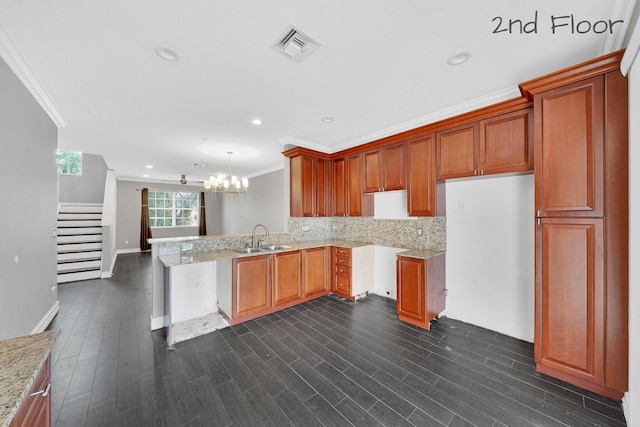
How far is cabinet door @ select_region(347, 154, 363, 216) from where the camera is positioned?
159 inches

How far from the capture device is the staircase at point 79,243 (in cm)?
496

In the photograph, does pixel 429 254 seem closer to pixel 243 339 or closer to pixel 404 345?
pixel 404 345

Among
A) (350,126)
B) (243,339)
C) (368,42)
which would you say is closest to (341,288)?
(243,339)

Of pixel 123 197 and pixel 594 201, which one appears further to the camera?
pixel 123 197

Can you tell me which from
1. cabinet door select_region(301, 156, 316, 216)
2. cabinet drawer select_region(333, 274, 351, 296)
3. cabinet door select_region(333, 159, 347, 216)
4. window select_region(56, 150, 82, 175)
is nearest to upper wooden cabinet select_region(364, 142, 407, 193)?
cabinet door select_region(333, 159, 347, 216)

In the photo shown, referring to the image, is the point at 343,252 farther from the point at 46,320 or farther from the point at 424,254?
the point at 46,320

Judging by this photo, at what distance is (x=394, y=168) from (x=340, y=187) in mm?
1117

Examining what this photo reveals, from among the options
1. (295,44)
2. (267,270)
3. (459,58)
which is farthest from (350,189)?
(295,44)

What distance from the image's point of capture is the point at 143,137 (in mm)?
4117

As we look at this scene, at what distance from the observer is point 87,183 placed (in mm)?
6797

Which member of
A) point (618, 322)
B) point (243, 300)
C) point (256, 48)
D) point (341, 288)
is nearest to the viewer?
point (618, 322)

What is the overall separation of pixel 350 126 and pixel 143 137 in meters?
3.58

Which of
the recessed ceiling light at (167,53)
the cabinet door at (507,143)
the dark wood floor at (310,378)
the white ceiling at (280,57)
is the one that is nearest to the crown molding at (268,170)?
the white ceiling at (280,57)

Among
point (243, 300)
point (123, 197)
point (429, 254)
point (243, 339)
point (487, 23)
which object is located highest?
point (487, 23)
